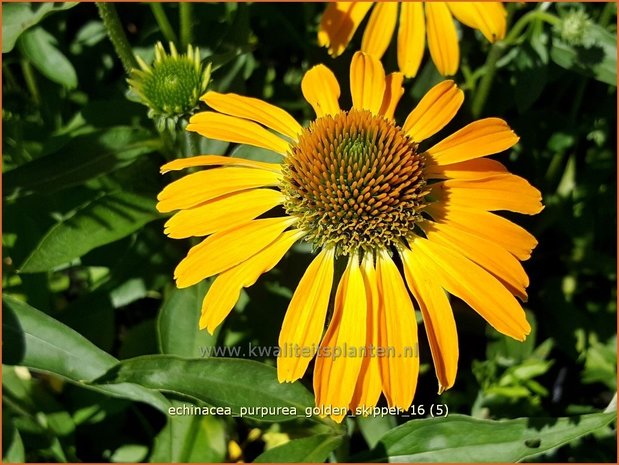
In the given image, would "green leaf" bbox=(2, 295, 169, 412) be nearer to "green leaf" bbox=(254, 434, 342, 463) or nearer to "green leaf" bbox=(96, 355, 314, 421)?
"green leaf" bbox=(96, 355, 314, 421)

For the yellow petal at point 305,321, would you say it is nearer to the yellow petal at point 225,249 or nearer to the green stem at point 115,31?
the yellow petal at point 225,249

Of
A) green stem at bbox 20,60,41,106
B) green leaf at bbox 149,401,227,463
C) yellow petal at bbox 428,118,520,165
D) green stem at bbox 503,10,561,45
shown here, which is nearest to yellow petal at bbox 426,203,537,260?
yellow petal at bbox 428,118,520,165

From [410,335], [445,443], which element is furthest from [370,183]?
[445,443]

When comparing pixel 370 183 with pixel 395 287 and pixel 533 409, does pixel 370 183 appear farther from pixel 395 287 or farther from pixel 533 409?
pixel 533 409

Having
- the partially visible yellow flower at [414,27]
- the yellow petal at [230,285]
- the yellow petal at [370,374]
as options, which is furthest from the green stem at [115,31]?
the yellow petal at [370,374]

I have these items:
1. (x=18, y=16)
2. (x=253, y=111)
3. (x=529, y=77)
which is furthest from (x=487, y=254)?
(x=18, y=16)

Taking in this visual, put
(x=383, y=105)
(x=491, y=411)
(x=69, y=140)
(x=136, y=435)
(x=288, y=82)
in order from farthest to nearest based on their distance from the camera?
(x=288, y=82)
(x=136, y=435)
(x=491, y=411)
(x=69, y=140)
(x=383, y=105)

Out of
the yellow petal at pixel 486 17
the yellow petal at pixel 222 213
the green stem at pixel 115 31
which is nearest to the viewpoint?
the yellow petal at pixel 222 213
